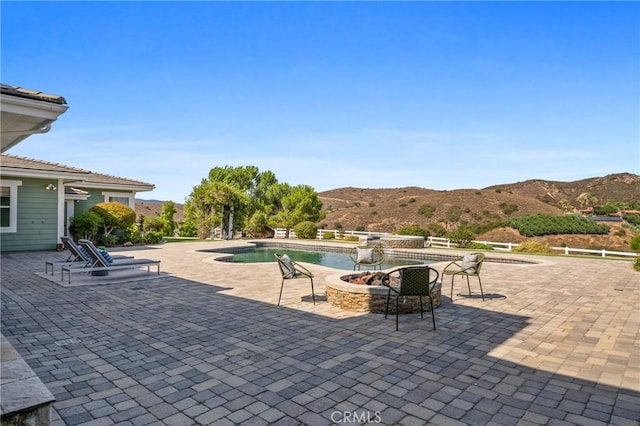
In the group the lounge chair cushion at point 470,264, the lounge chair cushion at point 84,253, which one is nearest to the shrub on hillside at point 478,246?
the lounge chair cushion at point 470,264

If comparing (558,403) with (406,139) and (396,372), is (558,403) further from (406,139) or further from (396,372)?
(406,139)

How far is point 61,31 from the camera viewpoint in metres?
10.0

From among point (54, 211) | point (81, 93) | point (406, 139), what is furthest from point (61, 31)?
point (406, 139)

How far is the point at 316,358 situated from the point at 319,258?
12771 millimetres

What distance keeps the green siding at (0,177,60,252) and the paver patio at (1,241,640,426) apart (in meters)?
8.46

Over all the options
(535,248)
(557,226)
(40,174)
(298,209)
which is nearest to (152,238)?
(40,174)

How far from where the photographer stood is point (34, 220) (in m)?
14.4

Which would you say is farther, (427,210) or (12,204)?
(427,210)

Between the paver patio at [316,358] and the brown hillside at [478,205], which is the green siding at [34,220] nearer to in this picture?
the paver patio at [316,358]

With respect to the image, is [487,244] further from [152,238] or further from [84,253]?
[84,253]

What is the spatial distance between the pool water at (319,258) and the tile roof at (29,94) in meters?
10.7

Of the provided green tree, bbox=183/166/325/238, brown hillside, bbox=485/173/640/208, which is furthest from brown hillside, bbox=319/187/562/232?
green tree, bbox=183/166/325/238

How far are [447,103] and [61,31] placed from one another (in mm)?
15224

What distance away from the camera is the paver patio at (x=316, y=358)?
2.93 m
